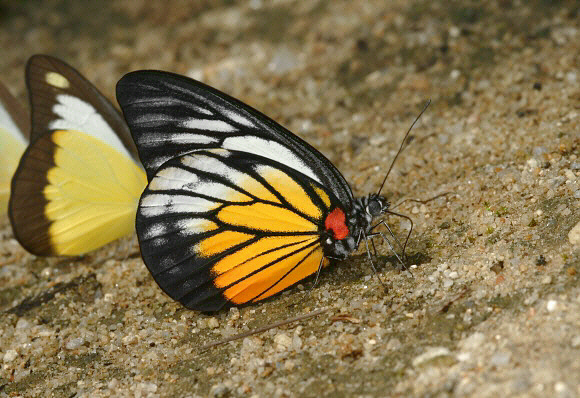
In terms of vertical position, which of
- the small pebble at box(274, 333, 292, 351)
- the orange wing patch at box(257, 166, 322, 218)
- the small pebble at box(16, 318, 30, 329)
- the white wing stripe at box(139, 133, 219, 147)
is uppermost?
the white wing stripe at box(139, 133, 219, 147)

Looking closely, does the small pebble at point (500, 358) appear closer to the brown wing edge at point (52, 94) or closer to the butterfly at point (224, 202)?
the butterfly at point (224, 202)

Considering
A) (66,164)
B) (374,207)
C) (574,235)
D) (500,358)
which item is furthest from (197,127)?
(574,235)

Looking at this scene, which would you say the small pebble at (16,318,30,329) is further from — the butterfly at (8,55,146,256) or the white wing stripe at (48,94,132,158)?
the white wing stripe at (48,94,132,158)

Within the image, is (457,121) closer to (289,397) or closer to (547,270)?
(547,270)

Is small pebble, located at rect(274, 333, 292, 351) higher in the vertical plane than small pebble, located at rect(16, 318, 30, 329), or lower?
lower

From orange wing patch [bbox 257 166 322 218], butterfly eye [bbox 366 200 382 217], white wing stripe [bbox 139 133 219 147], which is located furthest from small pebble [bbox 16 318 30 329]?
butterfly eye [bbox 366 200 382 217]

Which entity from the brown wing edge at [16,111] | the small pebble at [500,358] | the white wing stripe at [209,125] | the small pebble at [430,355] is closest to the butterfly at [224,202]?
the white wing stripe at [209,125]
